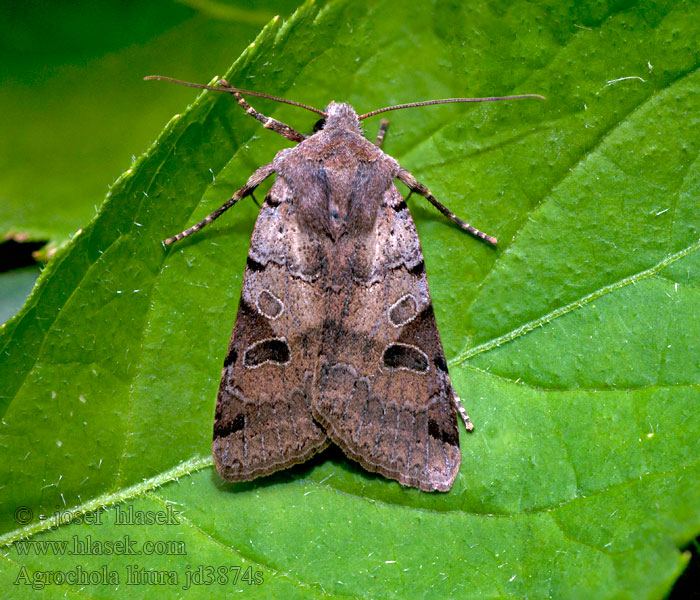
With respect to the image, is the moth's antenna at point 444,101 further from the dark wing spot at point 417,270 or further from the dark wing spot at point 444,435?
the dark wing spot at point 444,435

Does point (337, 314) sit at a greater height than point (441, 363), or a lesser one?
greater

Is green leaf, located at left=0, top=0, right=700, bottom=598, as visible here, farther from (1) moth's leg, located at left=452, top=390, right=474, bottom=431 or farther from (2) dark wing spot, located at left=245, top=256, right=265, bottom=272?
(2) dark wing spot, located at left=245, top=256, right=265, bottom=272

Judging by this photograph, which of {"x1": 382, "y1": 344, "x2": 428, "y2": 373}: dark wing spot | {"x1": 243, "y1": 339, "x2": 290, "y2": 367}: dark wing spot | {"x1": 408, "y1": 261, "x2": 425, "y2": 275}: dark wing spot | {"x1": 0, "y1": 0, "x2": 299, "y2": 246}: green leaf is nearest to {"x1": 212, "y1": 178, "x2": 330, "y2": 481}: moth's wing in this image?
{"x1": 243, "y1": 339, "x2": 290, "y2": 367}: dark wing spot

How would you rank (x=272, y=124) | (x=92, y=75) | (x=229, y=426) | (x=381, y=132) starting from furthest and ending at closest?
(x=92, y=75) → (x=381, y=132) → (x=272, y=124) → (x=229, y=426)

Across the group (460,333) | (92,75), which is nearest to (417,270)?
(460,333)

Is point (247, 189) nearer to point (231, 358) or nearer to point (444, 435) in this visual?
point (231, 358)

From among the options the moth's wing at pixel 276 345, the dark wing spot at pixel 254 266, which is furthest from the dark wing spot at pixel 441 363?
the dark wing spot at pixel 254 266
